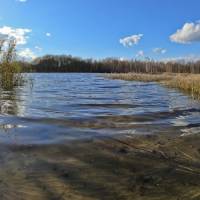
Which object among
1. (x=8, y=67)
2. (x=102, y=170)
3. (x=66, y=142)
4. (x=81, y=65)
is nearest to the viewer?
(x=102, y=170)

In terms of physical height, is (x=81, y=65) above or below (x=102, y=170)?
above

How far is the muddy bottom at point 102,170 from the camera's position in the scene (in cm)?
488

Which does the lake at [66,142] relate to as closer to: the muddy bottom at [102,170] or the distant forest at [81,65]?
the muddy bottom at [102,170]

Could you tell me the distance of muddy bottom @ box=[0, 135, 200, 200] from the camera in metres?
4.88

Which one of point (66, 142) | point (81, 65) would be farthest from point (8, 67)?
point (81, 65)

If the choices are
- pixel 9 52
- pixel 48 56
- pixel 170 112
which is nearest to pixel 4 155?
pixel 170 112

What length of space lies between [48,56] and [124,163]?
7729 cm

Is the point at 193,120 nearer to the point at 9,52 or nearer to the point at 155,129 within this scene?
the point at 155,129

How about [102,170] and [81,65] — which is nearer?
[102,170]

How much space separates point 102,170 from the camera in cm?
580

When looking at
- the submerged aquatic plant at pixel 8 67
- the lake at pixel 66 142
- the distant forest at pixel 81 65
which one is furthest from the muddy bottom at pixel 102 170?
the distant forest at pixel 81 65

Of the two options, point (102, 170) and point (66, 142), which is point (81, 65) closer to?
point (66, 142)

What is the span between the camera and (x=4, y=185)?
4.98 m

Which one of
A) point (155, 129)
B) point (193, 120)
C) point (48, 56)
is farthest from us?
point (48, 56)
